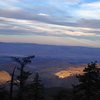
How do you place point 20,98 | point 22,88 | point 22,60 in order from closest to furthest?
1. point 22,60
2. point 22,88
3. point 20,98

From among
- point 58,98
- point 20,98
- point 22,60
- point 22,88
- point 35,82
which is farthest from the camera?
point 58,98

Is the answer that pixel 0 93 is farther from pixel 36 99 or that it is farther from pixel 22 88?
pixel 36 99

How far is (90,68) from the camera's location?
63469 mm

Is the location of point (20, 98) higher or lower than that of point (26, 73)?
Result: lower

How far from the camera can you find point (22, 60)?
201ft

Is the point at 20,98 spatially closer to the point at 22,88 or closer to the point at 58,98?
the point at 22,88

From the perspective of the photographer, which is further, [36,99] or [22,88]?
[36,99]

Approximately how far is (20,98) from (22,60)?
11.3m

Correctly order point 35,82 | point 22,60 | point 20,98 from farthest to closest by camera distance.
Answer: point 35,82 → point 20,98 → point 22,60

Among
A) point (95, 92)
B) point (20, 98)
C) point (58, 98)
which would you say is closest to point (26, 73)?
point (20, 98)

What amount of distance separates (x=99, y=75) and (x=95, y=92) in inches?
213

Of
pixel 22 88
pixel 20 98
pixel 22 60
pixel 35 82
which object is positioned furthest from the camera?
pixel 35 82

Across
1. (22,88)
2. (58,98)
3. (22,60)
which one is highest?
(22,60)

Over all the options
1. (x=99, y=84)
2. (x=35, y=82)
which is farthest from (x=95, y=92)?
(x=35, y=82)
